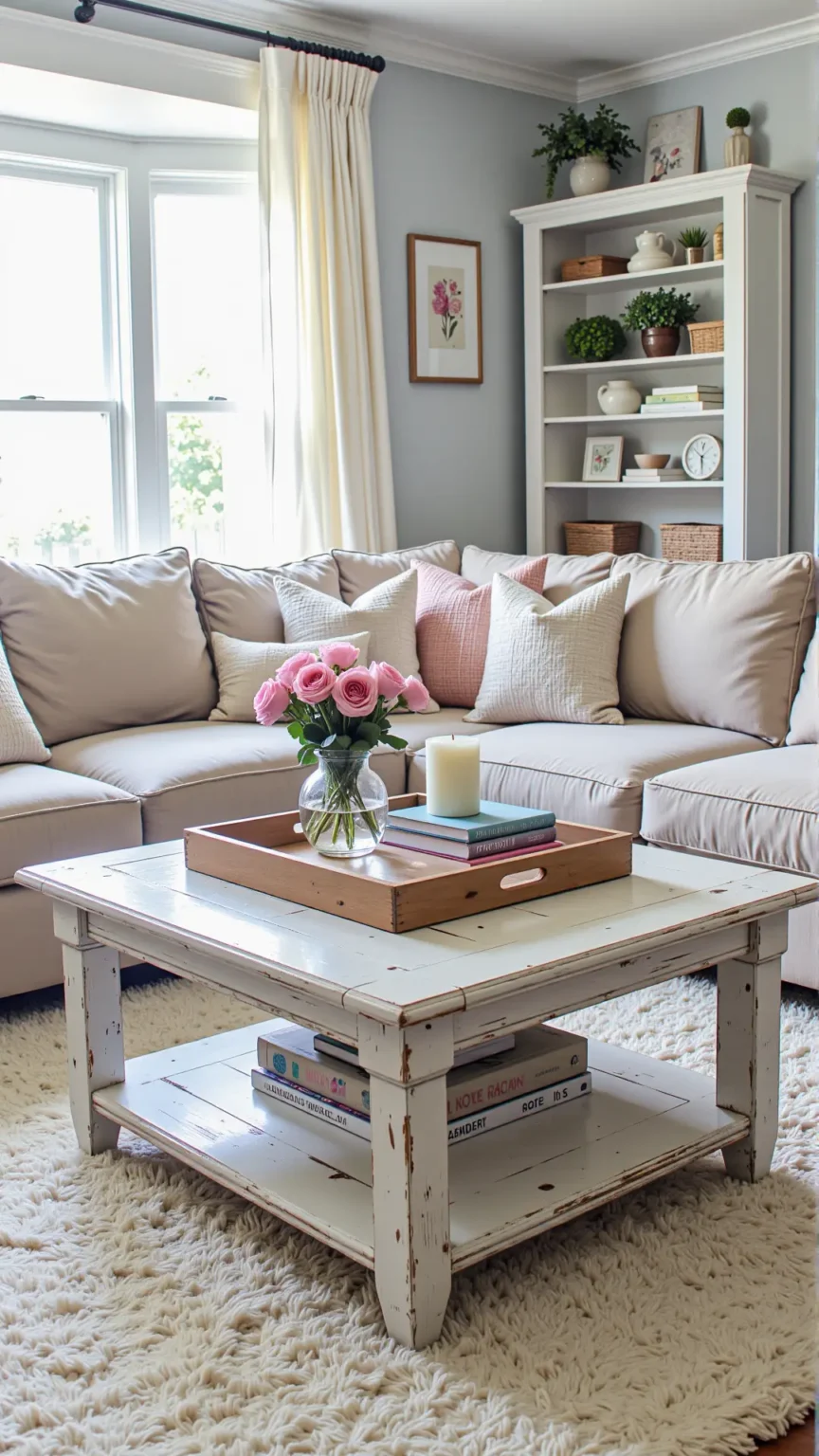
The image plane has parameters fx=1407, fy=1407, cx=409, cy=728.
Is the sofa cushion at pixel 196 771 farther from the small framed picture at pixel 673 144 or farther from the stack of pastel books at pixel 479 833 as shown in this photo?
the small framed picture at pixel 673 144

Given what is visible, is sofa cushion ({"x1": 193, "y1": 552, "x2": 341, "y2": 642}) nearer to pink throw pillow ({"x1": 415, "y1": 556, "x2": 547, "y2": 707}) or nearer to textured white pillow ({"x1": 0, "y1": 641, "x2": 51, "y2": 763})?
pink throw pillow ({"x1": 415, "y1": 556, "x2": 547, "y2": 707})

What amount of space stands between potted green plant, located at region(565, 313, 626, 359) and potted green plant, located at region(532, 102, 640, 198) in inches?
17.7

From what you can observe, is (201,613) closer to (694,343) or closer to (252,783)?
(252,783)

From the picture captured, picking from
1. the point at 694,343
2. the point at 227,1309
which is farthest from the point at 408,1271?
the point at 694,343

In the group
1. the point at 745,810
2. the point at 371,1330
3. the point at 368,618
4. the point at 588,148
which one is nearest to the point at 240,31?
the point at 588,148

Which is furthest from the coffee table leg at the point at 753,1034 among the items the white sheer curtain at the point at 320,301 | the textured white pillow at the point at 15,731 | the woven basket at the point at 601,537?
the woven basket at the point at 601,537

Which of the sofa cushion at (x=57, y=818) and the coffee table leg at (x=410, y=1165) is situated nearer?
the coffee table leg at (x=410, y=1165)

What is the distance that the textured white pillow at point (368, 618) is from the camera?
3.82 metres

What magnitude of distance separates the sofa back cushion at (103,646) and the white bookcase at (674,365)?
1907mm

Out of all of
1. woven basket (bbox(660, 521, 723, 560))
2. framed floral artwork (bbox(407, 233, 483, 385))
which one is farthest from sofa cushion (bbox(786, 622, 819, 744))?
framed floral artwork (bbox(407, 233, 483, 385))

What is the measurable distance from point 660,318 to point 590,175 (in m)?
0.61

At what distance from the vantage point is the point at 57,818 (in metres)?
2.89

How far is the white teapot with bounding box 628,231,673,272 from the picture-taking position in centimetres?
482

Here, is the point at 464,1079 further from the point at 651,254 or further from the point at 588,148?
the point at 588,148
